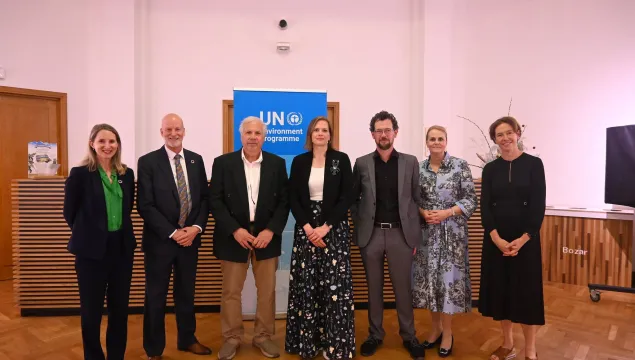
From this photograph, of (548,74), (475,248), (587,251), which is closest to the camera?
(475,248)

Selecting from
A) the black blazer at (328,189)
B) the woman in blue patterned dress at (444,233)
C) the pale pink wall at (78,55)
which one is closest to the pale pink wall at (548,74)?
the woman in blue patterned dress at (444,233)

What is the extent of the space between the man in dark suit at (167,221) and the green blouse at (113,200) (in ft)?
0.61

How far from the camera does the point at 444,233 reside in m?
2.69

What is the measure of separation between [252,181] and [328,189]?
0.55m

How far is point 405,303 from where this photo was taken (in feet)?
8.90

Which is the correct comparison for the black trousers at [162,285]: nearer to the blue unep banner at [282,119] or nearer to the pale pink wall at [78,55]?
the blue unep banner at [282,119]

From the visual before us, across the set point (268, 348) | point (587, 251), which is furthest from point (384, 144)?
point (587, 251)

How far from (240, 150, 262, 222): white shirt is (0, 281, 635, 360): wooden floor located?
1078 mm

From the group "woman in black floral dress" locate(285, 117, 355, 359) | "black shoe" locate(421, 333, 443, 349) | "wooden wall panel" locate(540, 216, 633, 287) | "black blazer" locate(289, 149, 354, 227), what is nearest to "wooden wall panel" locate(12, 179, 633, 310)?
"black shoe" locate(421, 333, 443, 349)

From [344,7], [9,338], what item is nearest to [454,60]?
[344,7]

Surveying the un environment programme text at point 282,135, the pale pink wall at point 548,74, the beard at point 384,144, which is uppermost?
the pale pink wall at point 548,74

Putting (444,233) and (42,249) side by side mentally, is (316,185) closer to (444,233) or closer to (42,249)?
(444,233)

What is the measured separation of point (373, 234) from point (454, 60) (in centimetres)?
402

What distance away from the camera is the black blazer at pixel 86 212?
2184 mm
